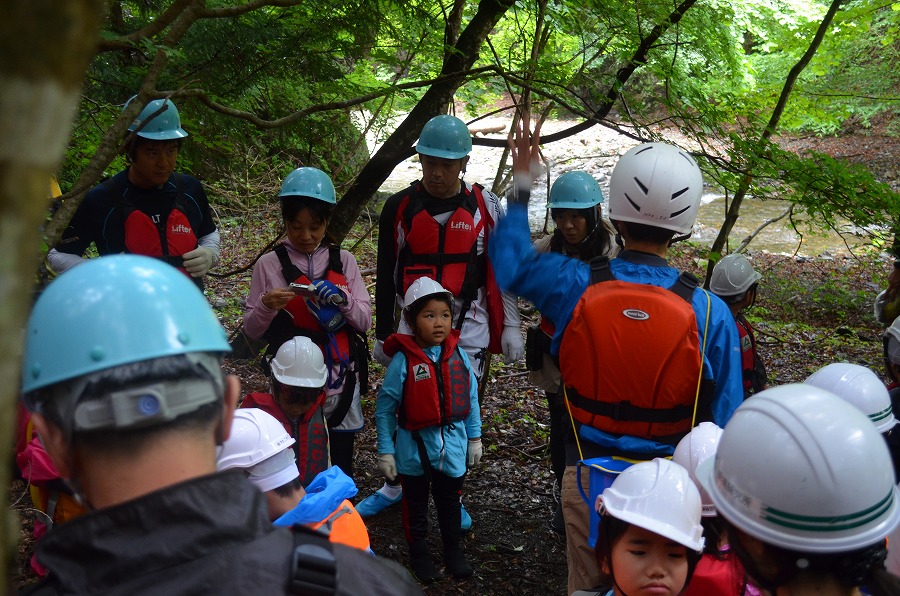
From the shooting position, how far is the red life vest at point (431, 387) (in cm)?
407

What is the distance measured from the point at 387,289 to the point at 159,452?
3.63 m

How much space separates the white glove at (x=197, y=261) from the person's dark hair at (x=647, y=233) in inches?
106

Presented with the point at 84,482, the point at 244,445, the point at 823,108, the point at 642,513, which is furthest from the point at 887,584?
the point at 823,108

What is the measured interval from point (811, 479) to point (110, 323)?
4.90 feet

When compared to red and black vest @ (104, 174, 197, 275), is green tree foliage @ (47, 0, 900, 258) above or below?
above

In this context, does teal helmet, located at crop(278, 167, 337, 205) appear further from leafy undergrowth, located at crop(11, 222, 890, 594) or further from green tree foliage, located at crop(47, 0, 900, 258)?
leafy undergrowth, located at crop(11, 222, 890, 594)

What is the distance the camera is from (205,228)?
15.2 ft

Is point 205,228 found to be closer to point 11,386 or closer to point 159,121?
point 159,121

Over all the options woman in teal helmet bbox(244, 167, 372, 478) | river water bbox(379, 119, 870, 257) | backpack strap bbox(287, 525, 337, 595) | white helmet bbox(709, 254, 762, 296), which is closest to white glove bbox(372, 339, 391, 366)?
woman in teal helmet bbox(244, 167, 372, 478)

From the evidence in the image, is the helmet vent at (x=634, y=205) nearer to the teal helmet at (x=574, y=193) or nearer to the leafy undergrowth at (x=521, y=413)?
the teal helmet at (x=574, y=193)

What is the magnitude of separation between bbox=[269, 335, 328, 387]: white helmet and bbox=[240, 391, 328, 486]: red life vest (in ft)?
0.51

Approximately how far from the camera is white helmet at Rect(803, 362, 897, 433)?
2.96 m

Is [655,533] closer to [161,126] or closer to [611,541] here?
[611,541]

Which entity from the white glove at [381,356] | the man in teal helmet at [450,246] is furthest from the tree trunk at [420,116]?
the white glove at [381,356]
